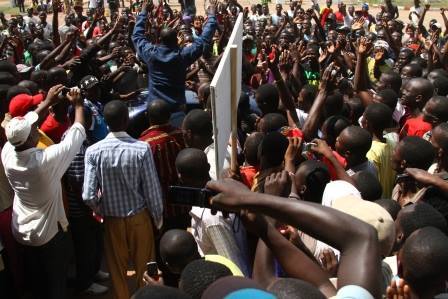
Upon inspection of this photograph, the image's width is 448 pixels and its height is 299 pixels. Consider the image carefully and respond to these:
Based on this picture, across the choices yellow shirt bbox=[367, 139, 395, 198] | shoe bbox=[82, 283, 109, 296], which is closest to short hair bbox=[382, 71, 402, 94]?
yellow shirt bbox=[367, 139, 395, 198]

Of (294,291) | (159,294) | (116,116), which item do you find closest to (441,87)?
(116,116)

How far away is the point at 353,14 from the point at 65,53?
1227 centimetres

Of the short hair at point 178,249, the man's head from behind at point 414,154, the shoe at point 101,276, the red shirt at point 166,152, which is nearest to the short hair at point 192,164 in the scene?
the short hair at point 178,249

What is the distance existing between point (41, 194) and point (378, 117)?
8.96 feet

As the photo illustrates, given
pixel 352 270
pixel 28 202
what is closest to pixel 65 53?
pixel 28 202

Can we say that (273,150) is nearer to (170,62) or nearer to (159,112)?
(159,112)

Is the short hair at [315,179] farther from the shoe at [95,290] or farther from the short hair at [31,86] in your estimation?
the short hair at [31,86]

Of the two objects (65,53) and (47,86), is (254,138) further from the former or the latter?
(65,53)

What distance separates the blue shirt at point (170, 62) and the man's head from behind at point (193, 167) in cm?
259

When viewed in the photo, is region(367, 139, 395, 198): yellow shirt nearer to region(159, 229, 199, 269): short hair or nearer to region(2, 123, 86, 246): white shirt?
region(159, 229, 199, 269): short hair

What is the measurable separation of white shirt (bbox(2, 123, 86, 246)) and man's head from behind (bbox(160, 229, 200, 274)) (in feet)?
3.62

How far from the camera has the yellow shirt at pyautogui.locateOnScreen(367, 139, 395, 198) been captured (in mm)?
4355

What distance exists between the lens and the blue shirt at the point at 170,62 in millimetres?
5918

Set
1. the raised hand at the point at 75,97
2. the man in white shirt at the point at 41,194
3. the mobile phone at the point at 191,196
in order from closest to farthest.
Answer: the mobile phone at the point at 191,196 < the man in white shirt at the point at 41,194 < the raised hand at the point at 75,97
